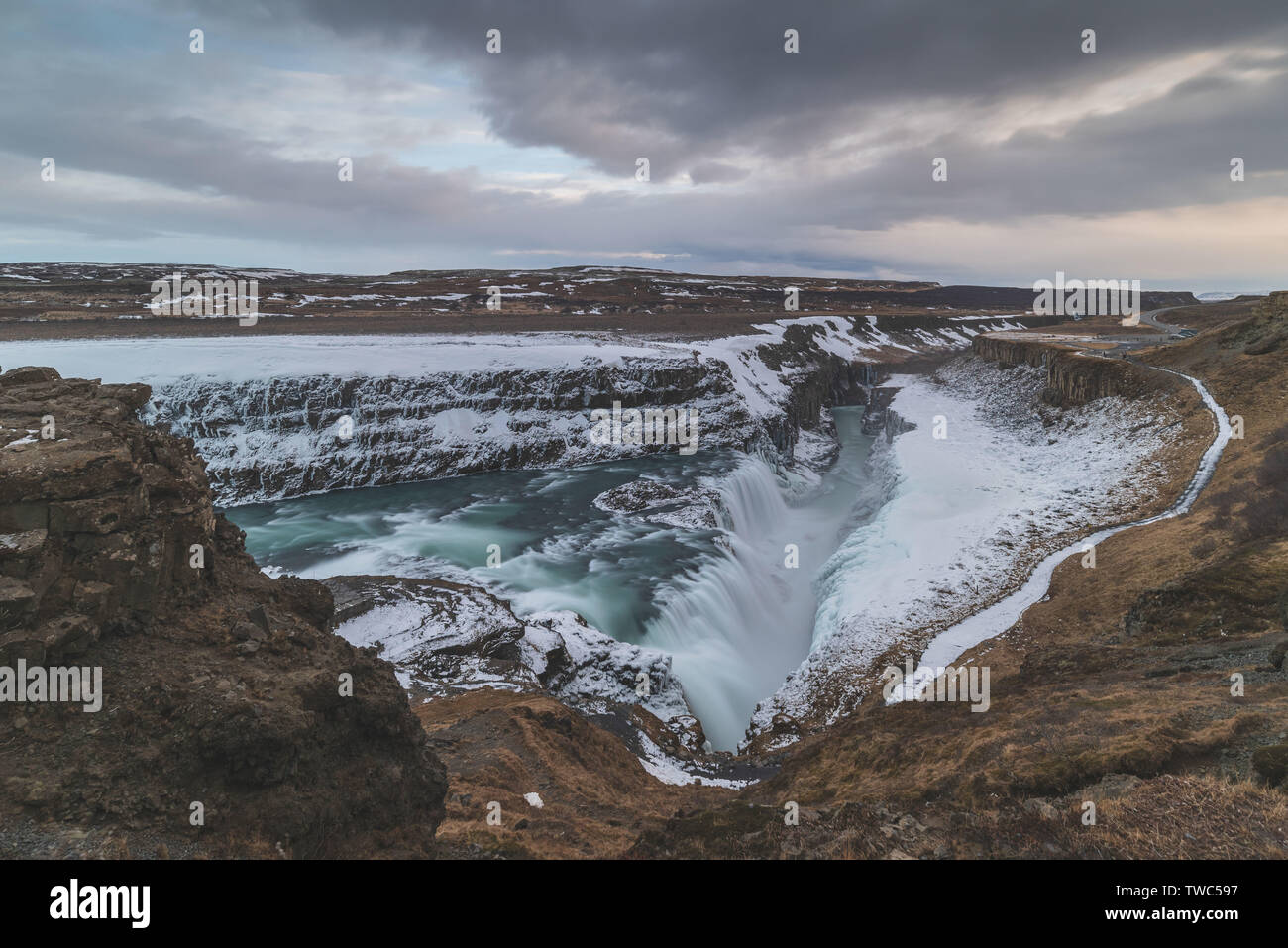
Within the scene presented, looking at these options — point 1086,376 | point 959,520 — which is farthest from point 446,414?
point 1086,376

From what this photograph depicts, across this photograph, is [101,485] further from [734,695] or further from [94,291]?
[94,291]

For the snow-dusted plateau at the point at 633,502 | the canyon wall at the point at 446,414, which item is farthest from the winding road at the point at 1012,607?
the canyon wall at the point at 446,414

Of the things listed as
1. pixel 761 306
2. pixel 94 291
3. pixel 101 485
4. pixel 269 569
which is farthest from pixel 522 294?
pixel 101 485

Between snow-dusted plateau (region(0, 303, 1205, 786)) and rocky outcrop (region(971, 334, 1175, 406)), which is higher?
rocky outcrop (region(971, 334, 1175, 406))

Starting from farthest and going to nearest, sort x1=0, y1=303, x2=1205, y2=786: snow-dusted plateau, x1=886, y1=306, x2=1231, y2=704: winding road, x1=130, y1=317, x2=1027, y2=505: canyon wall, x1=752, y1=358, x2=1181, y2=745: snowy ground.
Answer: x1=130, y1=317, x2=1027, y2=505: canyon wall
x1=752, y1=358, x2=1181, y2=745: snowy ground
x1=0, y1=303, x2=1205, y2=786: snow-dusted plateau
x1=886, y1=306, x2=1231, y2=704: winding road

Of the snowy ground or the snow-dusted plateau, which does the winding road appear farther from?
the snow-dusted plateau

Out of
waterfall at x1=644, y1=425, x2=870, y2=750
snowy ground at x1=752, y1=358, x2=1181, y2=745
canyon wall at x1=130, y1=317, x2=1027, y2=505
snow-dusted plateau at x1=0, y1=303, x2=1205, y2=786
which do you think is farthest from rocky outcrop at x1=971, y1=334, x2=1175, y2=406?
waterfall at x1=644, y1=425, x2=870, y2=750

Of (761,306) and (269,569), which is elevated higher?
(761,306)

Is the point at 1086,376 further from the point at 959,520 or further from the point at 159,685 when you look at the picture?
the point at 159,685
